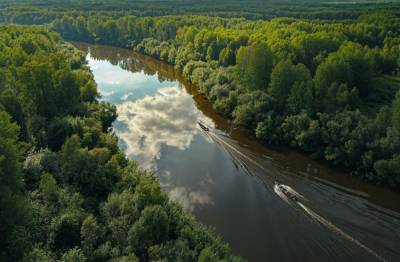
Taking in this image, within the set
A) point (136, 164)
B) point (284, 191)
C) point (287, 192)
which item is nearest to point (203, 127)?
point (136, 164)

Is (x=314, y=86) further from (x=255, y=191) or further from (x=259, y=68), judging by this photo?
(x=255, y=191)

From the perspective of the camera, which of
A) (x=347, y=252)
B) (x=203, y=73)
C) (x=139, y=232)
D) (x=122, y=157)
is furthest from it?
(x=203, y=73)

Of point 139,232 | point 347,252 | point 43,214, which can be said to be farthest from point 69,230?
point 347,252

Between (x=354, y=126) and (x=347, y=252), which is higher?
(x=354, y=126)

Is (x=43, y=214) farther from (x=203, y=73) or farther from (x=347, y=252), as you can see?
(x=203, y=73)

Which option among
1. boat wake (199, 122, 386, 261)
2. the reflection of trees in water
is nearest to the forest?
the reflection of trees in water

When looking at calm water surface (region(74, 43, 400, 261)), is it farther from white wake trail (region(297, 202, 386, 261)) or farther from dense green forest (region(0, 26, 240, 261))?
dense green forest (region(0, 26, 240, 261))

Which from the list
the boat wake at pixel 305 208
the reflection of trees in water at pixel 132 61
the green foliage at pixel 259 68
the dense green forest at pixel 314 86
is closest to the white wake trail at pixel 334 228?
the boat wake at pixel 305 208
